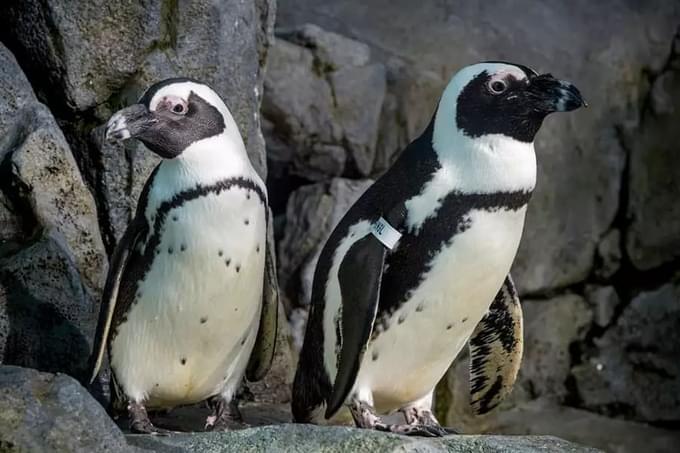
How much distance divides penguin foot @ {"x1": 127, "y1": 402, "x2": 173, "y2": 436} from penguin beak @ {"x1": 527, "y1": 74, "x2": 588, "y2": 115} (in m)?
1.12

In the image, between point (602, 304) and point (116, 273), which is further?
point (602, 304)

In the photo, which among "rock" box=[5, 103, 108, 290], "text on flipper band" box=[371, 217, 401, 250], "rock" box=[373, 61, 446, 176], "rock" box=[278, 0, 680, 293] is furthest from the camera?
"rock" box=[278, 0, 680, 293]

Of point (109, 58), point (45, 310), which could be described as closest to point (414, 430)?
point (45, 310)

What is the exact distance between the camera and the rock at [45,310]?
336 cm

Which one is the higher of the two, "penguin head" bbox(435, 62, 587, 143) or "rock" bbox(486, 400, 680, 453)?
"penguin head" bbox(435, 62, 587, 143)

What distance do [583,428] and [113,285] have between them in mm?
2226

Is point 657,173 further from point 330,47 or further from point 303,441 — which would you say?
point 303,441

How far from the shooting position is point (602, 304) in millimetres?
4793

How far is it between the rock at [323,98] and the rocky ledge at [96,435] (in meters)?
1.96

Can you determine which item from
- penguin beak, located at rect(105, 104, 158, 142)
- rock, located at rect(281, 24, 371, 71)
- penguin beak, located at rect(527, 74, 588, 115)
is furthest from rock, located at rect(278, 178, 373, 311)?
penguin beak, located at rect(527, 74, 588, 115)

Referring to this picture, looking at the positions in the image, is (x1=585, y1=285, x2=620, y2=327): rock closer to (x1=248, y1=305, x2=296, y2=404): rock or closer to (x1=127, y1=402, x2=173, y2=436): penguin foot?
(x1=248, y1=305, x2=296, y2=404): rock

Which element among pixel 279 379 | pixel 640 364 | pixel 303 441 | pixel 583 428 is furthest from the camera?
pixel 640 364

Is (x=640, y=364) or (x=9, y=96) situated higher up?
(x=9, y=96)

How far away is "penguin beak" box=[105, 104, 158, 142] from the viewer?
2.89m
